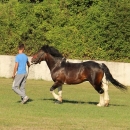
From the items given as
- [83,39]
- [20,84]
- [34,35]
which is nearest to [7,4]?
[34,35]

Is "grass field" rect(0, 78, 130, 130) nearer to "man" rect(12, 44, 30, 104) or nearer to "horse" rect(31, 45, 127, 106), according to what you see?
"man" rect(12, 44, 30, 104)

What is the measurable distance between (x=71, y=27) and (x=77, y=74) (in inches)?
592

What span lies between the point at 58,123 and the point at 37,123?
53 cm

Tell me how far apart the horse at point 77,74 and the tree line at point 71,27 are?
12705mm

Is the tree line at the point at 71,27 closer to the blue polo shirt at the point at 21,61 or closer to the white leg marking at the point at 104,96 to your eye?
the white leg marking at the point at 104,96

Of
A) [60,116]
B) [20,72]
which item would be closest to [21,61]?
[20,72]

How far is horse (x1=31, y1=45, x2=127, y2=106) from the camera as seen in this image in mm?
17984

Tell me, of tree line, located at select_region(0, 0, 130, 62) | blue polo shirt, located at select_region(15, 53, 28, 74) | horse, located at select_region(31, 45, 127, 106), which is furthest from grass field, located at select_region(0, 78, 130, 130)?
tree line, located at select_region(0, 0, 130, 62)

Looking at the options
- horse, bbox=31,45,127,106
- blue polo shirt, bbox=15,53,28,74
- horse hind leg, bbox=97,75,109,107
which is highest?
blue polo shirt, bbox=15,53,28,74

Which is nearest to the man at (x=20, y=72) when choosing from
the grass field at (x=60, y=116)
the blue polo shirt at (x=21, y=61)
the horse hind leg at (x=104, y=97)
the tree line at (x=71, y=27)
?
the blue polo shirt at (x=21, y=61)

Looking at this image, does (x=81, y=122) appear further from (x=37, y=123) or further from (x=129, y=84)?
(x=129, y=84)

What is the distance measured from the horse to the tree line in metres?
12.7

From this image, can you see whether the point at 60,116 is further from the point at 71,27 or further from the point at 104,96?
the point at 71,27

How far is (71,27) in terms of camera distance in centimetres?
3316
